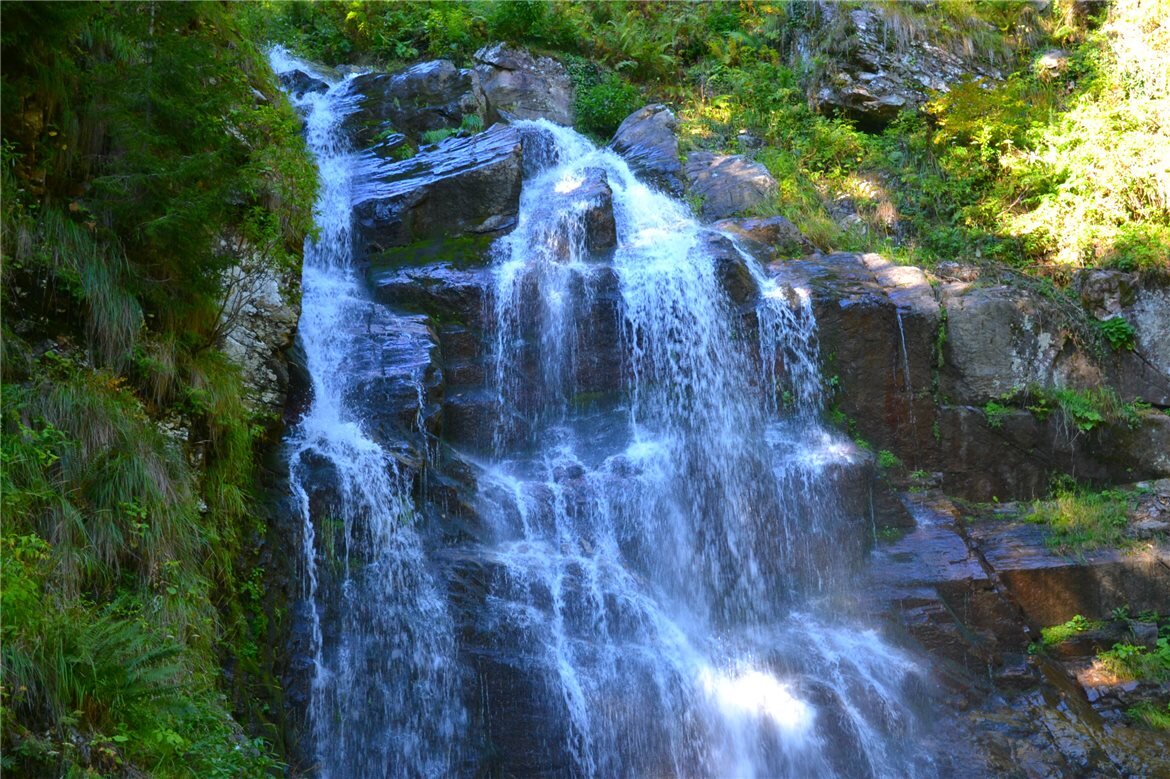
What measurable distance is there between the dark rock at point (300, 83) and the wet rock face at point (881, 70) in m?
9.51

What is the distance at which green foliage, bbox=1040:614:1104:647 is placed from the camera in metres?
9.14

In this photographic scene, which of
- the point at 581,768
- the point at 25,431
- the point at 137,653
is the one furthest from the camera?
the point at 581,768

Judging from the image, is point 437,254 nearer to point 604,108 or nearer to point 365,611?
point 365,611

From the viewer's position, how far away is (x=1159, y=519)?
1003cm

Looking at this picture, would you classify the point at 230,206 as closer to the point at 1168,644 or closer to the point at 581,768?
the point at 581,768

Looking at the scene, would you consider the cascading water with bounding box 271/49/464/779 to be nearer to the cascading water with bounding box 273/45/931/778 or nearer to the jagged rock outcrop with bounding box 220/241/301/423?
the cascading water with bounding box 273/45/931/778

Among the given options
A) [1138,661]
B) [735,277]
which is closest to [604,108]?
[735,277]

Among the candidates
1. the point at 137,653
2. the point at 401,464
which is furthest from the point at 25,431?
the point at 401,464

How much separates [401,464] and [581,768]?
326cm

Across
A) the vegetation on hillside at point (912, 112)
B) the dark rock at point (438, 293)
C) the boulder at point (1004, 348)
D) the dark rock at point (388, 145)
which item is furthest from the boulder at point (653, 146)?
the boulder at point (1004, 348)

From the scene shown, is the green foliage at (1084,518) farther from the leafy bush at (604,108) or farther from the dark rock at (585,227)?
the leafy bush at (604,108)

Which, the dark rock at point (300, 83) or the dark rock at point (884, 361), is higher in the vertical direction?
the dark rock at point (300, 83)

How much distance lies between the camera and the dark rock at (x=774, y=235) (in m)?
12.3

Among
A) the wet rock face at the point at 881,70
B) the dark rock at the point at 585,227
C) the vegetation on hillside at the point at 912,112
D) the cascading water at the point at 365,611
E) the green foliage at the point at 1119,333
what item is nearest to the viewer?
the cascading water at the point at 365,611
